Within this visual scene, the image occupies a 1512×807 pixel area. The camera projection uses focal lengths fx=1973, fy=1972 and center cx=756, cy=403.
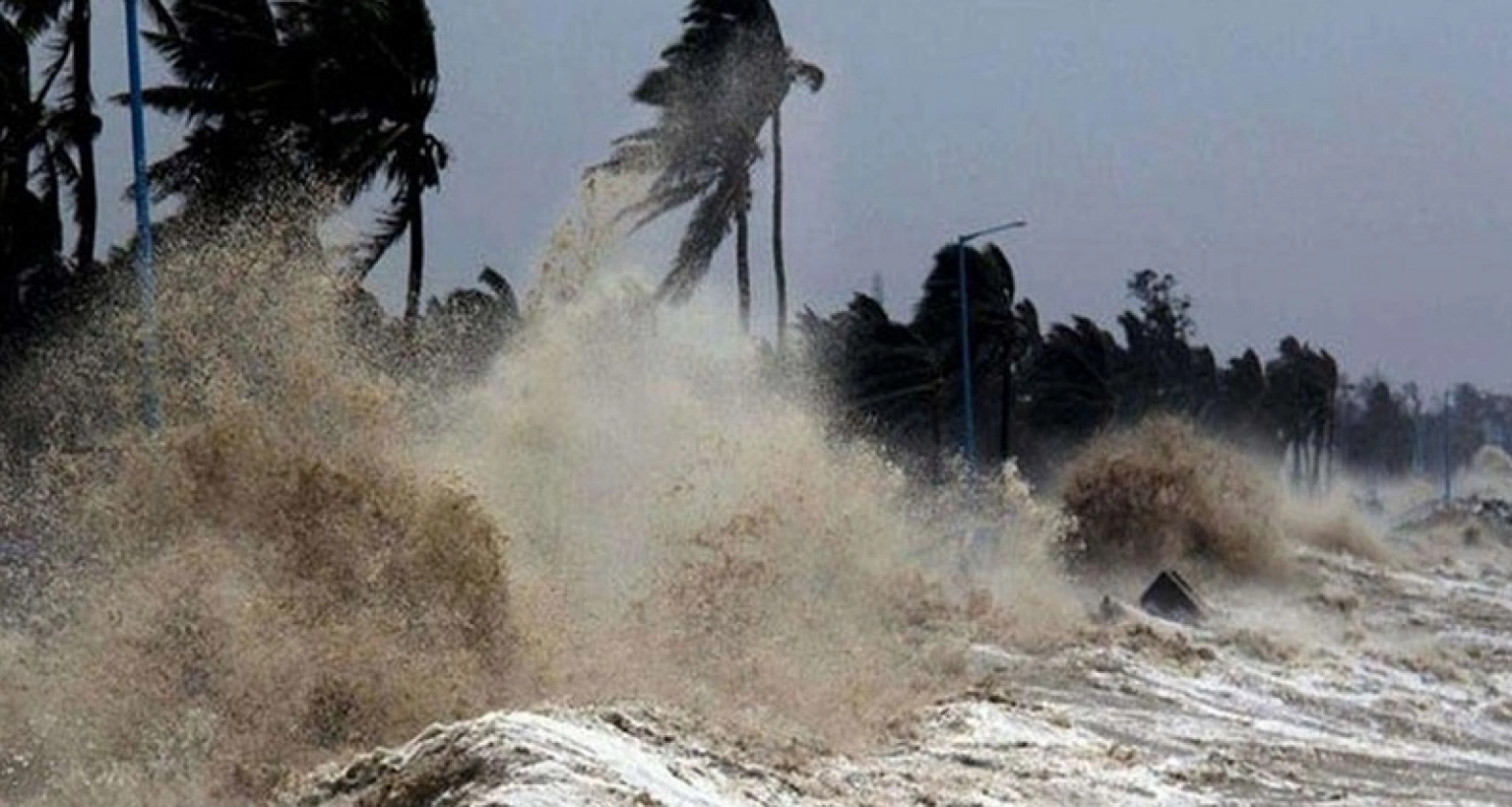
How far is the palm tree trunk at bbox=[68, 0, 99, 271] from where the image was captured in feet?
91.8

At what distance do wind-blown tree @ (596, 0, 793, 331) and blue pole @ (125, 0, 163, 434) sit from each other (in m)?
16.5

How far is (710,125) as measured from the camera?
36250mm

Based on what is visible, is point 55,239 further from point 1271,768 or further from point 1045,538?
point 1271,768

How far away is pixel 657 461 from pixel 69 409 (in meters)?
5.75

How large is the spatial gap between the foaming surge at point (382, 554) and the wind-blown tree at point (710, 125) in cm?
Answer: 1305

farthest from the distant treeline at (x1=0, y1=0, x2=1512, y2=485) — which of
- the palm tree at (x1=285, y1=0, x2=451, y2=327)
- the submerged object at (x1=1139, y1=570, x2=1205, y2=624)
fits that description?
the submerged object at (x1=1139, y1=570, x2=1205, y2=624)

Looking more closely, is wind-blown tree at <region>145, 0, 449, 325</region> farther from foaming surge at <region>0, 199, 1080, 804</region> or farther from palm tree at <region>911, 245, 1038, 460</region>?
palm tree at <region>911, 245, 1038, 460</region>

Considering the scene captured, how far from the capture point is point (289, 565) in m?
12.4

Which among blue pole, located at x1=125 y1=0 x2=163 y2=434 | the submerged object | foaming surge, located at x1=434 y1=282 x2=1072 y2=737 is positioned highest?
blue pole, located at x1=125 y1=0 x2=163 y2=434

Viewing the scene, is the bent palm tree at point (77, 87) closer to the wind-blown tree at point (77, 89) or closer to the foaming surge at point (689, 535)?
the wind-blown tree at point (77, 89)

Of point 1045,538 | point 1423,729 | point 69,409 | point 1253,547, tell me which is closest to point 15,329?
point 69,409

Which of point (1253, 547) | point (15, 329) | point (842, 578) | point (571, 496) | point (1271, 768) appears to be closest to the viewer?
point (1271, 768)

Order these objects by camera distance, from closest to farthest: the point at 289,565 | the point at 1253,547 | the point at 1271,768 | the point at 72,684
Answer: the point at 72,684 → the point at 289,565 → the point at 1271,768 → the point at 1253,547

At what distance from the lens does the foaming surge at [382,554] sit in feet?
36.4
